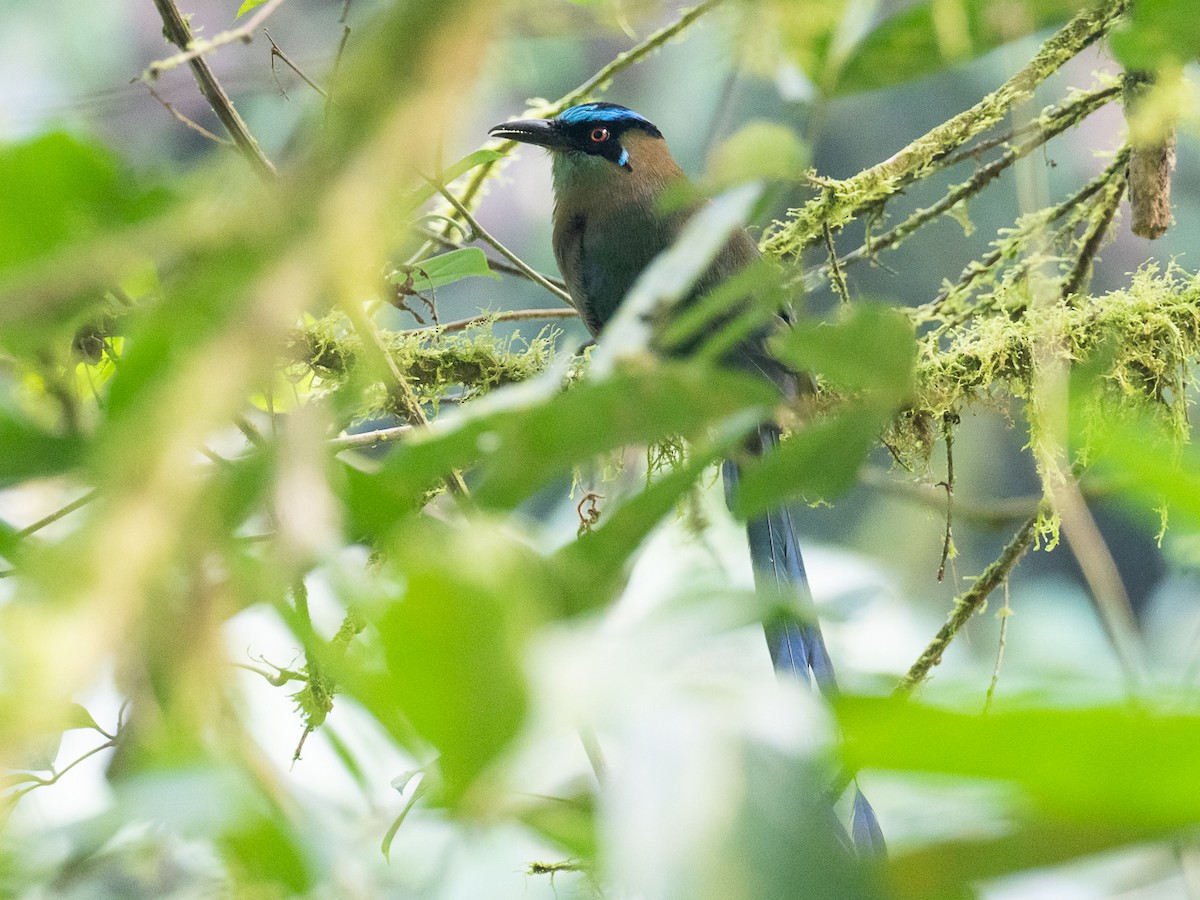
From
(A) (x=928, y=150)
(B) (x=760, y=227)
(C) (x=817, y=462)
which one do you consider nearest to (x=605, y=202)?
(B) (x=760, y=227)

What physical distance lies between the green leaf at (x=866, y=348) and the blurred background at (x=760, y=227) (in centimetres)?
9

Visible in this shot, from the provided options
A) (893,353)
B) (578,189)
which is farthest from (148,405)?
(578,189)

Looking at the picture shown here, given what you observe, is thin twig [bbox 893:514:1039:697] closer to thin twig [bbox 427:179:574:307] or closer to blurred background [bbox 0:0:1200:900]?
blurred background [bbox 0:0:1200:900]

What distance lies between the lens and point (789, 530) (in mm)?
1844

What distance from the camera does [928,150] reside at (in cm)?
185

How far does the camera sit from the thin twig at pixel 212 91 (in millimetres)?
1231

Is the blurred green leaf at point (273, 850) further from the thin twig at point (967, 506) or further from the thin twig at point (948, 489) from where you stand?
the thin twig at point (967, 506)

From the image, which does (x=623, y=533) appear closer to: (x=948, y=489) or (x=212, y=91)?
(x=212, y=91)

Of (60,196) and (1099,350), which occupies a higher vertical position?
(1099,350)

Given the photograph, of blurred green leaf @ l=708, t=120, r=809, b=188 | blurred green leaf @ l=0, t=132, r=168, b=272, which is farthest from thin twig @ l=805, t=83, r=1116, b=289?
blurred green leaf @ l=0, t=132, r=168, b=272

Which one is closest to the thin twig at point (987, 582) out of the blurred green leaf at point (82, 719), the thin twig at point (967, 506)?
the thin twig at point (967, 506)

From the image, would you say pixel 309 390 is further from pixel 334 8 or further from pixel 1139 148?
pixel 1139 148

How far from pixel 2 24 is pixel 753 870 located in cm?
993

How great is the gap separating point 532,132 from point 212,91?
1246mm
